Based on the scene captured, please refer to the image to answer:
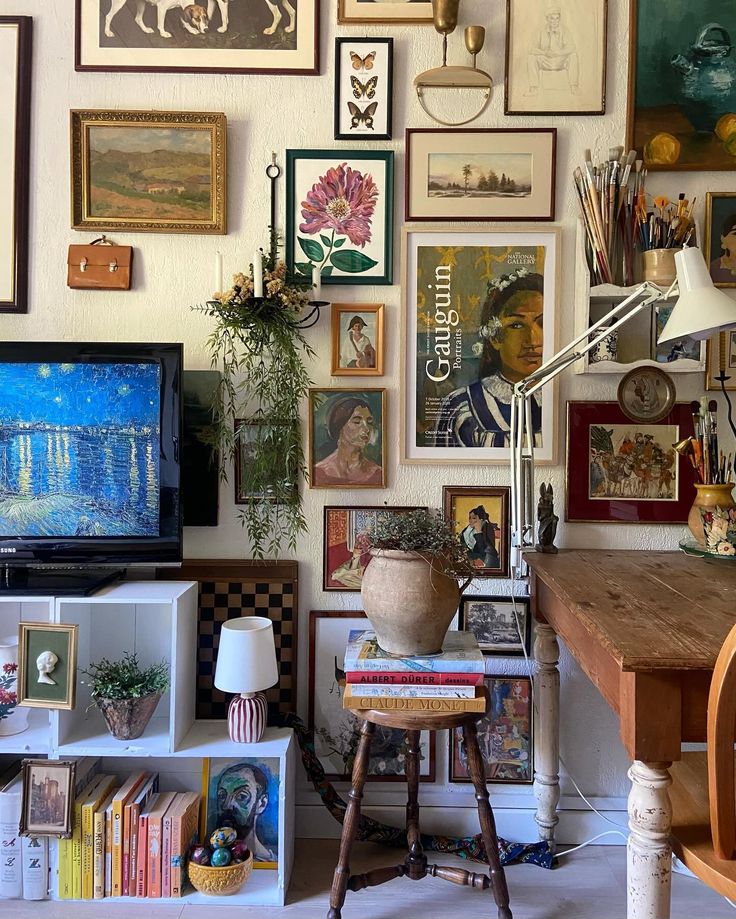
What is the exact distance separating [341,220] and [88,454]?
100 cm

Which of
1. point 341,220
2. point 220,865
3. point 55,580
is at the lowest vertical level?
point 220,865

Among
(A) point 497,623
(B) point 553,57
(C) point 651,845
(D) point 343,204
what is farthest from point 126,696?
(B) point 553,57

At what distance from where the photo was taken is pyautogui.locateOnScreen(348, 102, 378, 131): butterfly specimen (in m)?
2.18

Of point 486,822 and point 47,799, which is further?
point 47,799

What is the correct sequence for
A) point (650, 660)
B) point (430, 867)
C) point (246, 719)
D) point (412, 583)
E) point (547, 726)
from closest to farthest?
point (650, 660) → point (412, 583) → point (430, 867) → point (246, 719) → point (547, 726)

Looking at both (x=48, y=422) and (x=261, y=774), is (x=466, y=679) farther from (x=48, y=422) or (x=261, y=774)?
(x=48, y=422)

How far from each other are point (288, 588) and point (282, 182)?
4.01ft

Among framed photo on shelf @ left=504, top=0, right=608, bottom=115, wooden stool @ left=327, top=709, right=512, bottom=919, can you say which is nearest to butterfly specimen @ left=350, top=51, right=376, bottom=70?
framed photo on shelf @ left=504, top=0, right=608, bottom=115

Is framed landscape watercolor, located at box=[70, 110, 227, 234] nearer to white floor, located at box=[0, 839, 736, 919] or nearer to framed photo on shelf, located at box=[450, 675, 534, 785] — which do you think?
framed photo on shelf, located at box=[450, 675, 534, 785]

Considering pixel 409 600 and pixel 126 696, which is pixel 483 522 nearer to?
pixel 409 600

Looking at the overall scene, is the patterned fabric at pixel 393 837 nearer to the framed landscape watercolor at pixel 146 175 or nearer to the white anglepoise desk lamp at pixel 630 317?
the white anglepoise desk lamp at pixel 630 317

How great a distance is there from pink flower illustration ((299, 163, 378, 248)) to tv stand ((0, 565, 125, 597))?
1.16 meters

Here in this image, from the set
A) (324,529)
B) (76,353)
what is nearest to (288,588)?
(324,529)

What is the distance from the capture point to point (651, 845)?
48.6 inches
